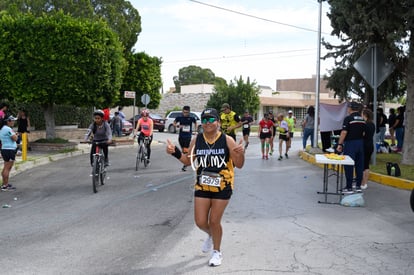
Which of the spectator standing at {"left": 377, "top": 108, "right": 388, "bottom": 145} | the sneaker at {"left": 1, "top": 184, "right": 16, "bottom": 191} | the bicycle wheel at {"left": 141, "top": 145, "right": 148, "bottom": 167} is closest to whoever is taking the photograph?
the sneaker at {"left": 1, "top": 184, "right": 16, "bottom": 191}

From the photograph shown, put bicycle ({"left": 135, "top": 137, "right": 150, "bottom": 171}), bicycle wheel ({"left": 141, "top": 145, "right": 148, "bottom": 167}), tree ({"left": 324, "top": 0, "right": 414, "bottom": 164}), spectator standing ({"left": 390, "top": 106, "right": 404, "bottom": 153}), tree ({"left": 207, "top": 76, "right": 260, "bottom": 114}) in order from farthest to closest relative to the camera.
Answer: tree ({"left": 207, "top": 76, "right": 260, "bottom": 114}), spectator standing ({"left": 390, "top": 106, "right": 404, "bottom": 153}), bicycle wheel ({"left": 141, "top": 145, "right": 148, "bottom": 167}), bicycle ({"left": 135, "top": 137, "right": 150, "bottom": 171}), tree ({"left": 324, "top": 0, "right": 414, "bottom": 164})

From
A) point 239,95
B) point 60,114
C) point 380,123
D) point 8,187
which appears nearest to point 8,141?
point 8,187

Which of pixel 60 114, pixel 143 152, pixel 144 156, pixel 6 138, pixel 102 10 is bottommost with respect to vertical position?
pixel 144 156

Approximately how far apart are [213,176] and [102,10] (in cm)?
3706

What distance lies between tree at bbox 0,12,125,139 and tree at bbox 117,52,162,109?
1304 centimetres

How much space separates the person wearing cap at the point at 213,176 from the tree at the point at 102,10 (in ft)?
104

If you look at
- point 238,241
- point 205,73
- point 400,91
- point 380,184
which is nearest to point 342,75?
point 400,91

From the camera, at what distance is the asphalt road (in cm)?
536

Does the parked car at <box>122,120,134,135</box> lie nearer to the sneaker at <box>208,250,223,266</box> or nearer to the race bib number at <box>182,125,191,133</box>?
the race bib number at <box>182,125,191,133</box>

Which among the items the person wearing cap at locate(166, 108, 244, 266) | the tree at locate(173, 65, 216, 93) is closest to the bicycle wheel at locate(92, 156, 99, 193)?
the person wearing cap at locate(166, 108, 244, 266)

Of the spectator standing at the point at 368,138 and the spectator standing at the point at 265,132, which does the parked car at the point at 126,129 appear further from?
the spectator standing at the point at 368,138

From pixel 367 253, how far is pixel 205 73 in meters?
104

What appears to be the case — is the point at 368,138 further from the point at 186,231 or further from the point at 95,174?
the point at 95,174

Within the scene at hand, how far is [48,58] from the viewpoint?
19.0 meters
